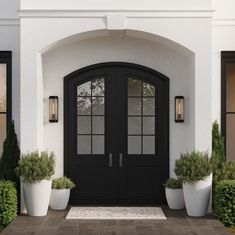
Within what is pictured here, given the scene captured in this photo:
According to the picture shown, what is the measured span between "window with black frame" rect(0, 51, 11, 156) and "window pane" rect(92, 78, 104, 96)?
1.69 metres

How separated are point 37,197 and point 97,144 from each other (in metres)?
1.81

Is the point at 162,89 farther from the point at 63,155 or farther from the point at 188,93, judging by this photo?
the point at 63,155

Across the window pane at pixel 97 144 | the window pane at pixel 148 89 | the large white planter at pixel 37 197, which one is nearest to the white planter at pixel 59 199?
the large white planter at pixel 37 197

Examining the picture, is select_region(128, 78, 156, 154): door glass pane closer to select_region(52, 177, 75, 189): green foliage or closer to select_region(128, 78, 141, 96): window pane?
select_region(128, 78, 141, 96): window pane

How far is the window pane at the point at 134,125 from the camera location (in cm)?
1021

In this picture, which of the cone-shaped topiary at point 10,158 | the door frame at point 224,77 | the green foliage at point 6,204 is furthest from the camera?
the door frame at point 224,77

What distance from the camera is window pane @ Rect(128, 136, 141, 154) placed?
10.2m

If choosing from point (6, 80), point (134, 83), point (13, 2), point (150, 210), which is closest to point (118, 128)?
point (134, 83)

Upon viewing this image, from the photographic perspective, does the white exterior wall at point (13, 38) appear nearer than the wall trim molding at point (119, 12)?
No

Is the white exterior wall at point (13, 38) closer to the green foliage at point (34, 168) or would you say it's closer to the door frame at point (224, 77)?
the green foliage at point (34, 168)

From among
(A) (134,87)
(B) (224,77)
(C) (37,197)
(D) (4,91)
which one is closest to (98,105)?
(A) (134,87)

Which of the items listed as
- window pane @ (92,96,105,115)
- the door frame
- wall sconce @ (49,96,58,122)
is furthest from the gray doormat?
the door frame

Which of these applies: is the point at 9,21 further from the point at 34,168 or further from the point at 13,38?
the point at 34,168

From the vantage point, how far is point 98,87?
33.6 feet
